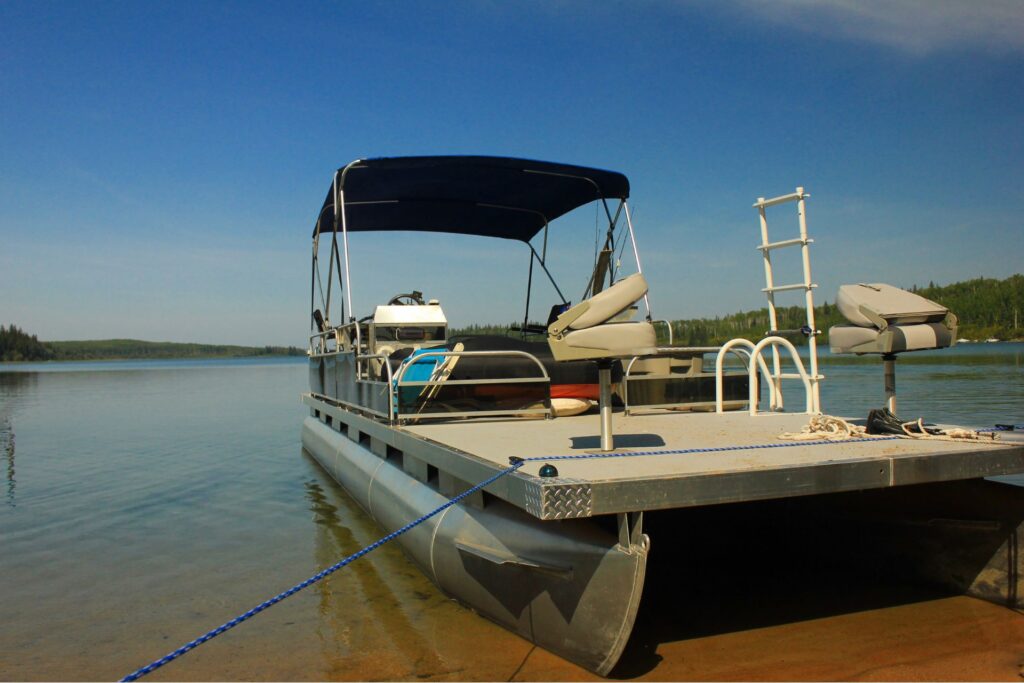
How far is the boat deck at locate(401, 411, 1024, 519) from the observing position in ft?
9.98

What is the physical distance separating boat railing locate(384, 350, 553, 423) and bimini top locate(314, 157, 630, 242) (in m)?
2.46

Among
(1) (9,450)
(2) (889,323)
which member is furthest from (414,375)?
(1) (9,450)

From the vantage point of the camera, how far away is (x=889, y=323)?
429 cm

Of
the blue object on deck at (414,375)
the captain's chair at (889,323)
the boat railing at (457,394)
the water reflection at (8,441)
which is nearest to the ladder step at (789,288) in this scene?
the captain's chair at (889,323)

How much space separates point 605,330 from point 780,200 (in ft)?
10.6

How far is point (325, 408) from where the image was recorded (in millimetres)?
9523

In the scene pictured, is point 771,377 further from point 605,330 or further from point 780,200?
point 605,330

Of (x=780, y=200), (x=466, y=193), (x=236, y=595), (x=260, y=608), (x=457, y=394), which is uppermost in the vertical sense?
(x=466, y=193)

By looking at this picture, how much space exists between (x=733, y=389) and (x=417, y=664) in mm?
4323

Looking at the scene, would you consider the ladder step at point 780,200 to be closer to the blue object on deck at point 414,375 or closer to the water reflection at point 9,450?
the blue object on deck at point 414,375

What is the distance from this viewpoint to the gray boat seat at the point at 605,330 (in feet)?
11.5

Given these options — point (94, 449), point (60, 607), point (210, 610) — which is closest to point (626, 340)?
point (210, 610)

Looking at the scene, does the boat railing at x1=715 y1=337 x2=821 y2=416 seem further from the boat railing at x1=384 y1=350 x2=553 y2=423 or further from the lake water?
the lake water

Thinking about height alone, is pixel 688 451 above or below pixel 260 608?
above
